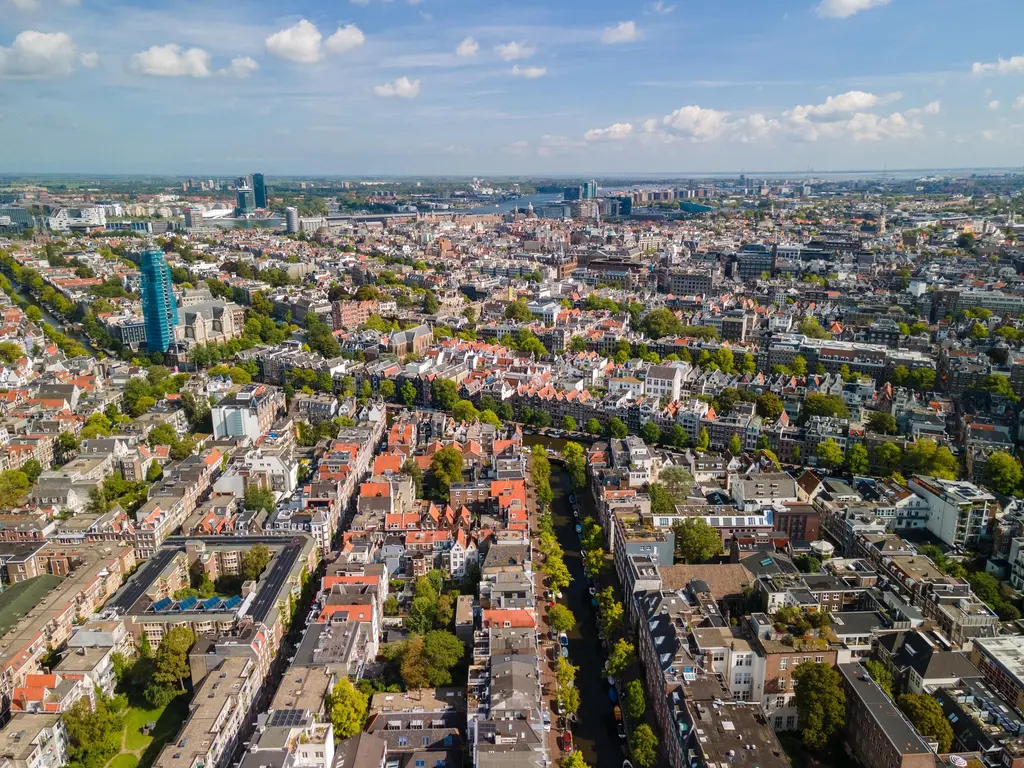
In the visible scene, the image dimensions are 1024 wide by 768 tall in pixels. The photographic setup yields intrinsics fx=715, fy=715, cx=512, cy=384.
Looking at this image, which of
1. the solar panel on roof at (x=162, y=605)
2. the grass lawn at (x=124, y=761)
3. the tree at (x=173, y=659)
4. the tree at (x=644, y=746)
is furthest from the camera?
the solar panel on roof at (x=162, y=605)

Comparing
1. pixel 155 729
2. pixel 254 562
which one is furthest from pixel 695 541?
pixel 155 729

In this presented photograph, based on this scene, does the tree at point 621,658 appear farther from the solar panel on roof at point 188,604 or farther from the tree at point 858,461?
the tree at point 858,461

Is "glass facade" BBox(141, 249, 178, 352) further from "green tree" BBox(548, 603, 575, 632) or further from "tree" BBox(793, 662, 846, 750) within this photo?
"tree" BBox(793, 662, 846, 750)

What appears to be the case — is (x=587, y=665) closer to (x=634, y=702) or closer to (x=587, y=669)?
(x=587, y=669)

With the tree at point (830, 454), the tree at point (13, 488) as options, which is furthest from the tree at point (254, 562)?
the tree at point (830, 454)

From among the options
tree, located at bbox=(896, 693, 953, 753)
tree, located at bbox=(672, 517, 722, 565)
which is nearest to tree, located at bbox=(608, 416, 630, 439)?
tree, located at bbox=(672, 517, 722, 565)

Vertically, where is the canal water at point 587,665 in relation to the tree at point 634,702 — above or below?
below

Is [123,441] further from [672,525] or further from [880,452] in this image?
[880,452]
